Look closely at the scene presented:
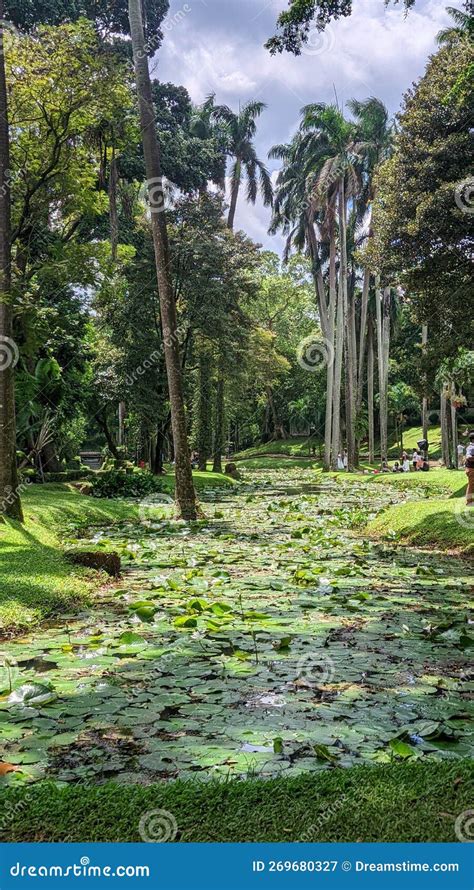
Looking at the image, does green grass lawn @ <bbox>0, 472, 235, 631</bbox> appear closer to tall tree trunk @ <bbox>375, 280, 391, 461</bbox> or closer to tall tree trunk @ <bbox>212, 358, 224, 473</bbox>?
tall tree trunk @ <bbox>212, 358, 224, 473</bbox>

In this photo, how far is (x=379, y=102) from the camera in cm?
3266

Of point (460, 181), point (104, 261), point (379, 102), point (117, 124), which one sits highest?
point (379, 102)

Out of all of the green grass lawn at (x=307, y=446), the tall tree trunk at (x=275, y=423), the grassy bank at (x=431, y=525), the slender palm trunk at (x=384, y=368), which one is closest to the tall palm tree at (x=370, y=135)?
the slender palm trunk at (x=384, y=368)

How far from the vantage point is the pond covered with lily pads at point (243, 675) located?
3.42 meters

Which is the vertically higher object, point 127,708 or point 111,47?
point 111,47

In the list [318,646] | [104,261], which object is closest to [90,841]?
[318,646]

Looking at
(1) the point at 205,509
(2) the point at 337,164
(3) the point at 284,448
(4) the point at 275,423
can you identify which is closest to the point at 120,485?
(1) the point at 205,509

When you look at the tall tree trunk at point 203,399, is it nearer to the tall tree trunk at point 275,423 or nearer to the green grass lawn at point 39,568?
the green grass lawn at point 39,568

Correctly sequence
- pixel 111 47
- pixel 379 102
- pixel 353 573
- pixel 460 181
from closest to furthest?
pixel 353 573
pixel 460 181
pixel 111 47
pixel 379 102

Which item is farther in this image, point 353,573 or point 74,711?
point 353,573

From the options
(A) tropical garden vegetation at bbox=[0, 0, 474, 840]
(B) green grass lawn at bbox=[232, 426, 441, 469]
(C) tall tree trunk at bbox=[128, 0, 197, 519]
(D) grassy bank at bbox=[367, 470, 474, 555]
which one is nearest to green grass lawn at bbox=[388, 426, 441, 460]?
(B) green grass lawn at bbox=[232, 426, 441, 469]

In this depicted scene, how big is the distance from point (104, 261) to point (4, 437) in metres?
5.54

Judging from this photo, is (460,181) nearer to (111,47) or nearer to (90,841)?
(90,841)

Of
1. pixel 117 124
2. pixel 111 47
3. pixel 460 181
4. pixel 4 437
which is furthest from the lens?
pixel 111 47
